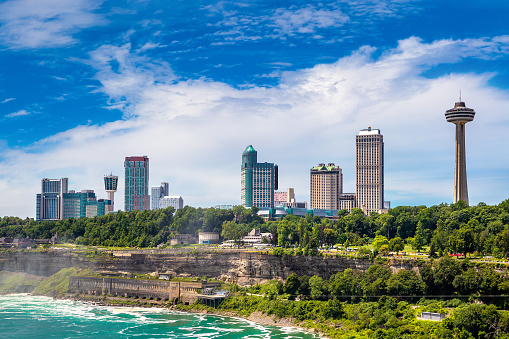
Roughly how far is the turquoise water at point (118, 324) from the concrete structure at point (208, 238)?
40.9 meters

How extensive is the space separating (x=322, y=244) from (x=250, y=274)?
20.9 metres

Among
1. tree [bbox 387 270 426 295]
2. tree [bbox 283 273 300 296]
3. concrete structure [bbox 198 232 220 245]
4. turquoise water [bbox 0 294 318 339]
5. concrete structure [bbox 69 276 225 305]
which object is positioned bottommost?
turquoise water [bbox 0 294 318 339]

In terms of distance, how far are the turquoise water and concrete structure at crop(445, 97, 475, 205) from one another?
2870 inches

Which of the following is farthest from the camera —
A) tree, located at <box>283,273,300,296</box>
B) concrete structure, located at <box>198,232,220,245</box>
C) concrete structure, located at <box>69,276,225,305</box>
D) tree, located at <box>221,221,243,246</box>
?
concrete structure, located at <box>198,232,220,245</box>

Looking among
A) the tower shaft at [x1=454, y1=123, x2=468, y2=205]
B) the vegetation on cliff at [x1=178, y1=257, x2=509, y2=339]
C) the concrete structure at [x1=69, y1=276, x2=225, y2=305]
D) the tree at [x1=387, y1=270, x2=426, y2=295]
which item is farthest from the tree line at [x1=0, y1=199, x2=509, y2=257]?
the concrete structure at [x1=69, y1=276, x2=225, y2=305]

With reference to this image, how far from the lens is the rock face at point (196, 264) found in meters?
91.5

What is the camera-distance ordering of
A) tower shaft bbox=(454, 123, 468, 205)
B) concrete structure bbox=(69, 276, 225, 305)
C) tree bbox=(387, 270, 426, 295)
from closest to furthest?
1. tree bbox=(387, 270, 426, 295)
2. concrete structure bbox=(69, 276, 225, 305)
3. tower shaft bbox=(454, 123, 468, 205)

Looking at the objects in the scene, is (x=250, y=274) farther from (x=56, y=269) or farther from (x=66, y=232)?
(x=66, y=232)

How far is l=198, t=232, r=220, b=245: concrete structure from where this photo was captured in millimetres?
130250

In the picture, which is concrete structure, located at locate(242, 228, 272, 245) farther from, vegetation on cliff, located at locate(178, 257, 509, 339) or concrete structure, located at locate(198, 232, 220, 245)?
vegetation on cliff, located at locate(178, 257, 509, 339)

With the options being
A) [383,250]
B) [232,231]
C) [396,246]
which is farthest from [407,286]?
[232,231]

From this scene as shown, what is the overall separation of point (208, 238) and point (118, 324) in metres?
54.7

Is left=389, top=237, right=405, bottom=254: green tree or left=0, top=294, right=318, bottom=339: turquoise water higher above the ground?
left=389, top=237, right=405, bottom=254: green tree

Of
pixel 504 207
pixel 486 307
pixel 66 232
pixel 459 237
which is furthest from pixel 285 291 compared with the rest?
pixel 66 232
